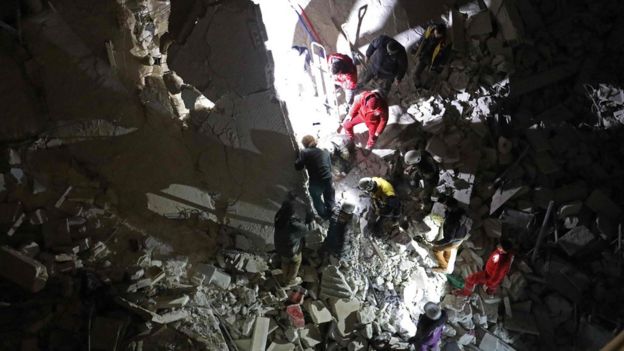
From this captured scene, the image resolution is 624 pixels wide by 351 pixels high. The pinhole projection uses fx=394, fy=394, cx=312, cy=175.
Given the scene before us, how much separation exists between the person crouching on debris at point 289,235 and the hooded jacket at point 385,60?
316 centimetres

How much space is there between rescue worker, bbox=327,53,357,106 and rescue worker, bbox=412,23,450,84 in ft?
3.99

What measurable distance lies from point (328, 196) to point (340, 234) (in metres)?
0.64

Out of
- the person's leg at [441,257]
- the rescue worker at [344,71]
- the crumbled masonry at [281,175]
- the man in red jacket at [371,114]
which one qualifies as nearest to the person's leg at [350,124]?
the man in red jacket at [371,114]

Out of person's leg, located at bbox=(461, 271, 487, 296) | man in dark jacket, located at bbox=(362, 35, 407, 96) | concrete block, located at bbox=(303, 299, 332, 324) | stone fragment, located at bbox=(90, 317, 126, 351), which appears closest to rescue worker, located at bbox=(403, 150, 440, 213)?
person's leg, located at bbox=(461, 271, 487, 296)

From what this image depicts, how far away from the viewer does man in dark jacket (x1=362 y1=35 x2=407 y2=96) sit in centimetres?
725

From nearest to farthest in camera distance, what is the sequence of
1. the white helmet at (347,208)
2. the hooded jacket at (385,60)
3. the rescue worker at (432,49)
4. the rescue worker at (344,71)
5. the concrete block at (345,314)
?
the white helmet at (347,208) < the concrete block at (345,314) < the rescue worker at (432,49) < the hooded jacket at (385,60) < the rescue worker at (344,71)

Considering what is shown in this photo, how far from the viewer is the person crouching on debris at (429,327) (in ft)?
19.3

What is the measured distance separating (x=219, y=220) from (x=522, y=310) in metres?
5.30

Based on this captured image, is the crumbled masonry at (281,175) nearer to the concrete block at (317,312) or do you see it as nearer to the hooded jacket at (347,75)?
the concrete block at (317,312)

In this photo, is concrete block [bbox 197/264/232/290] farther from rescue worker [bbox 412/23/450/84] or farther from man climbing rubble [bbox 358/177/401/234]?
rescue worker [bbox 412/23/450/84]

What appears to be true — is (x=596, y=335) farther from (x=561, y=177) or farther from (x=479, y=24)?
(x=479, y=24)

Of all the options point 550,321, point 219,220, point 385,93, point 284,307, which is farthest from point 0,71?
point 550,321

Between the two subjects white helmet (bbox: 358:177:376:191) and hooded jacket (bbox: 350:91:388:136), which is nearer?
white helmet (bbox: 358:177:376:191)

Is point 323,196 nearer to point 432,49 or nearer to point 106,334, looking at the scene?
point 432,49
